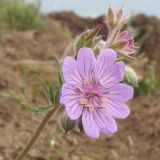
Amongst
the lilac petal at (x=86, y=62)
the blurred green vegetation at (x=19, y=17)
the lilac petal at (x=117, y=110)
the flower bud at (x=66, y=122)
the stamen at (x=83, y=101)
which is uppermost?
the lilac petal at (x=86, y=62)

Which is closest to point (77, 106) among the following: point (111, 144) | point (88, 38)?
point (88, 38)

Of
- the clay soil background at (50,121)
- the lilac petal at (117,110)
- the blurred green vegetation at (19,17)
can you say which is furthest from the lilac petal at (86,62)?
the blurred green vegetation at (19,17)

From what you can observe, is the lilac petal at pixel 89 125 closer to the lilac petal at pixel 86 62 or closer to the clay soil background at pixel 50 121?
the lilac petal at pixel 86 62

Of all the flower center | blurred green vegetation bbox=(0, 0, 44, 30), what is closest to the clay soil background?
blurred green vegetation bbox=(0, 0, 44, 30)

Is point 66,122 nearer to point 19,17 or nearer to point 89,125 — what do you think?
point 89,125

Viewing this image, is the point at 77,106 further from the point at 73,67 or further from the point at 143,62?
the point at 143,62

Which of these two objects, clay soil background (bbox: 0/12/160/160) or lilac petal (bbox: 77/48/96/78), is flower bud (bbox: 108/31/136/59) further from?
clay soil background (bbox: 0/12/160/160)

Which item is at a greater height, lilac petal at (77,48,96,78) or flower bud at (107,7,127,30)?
flower bud at (107,7,127,30)
